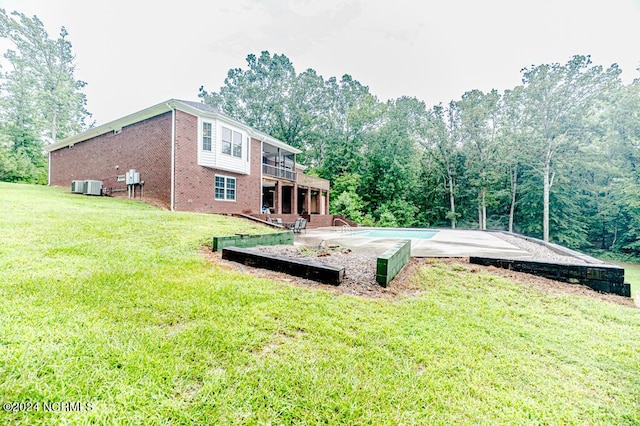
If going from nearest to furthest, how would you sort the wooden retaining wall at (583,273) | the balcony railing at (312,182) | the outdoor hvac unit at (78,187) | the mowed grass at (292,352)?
the mowed grass at (292,352), the wooden retaining wall at (583,273), the outdoor hvac unit at (78,187), the balcony railing at (312,182)

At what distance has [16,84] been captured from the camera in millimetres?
24328

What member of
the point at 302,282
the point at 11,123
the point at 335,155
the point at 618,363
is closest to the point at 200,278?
the point at 302,282

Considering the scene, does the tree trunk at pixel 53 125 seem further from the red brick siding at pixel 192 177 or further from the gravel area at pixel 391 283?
the gravel area at pixel 391 283

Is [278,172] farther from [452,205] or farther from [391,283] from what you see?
[452,205]

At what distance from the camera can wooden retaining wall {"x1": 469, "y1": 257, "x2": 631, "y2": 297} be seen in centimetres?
416

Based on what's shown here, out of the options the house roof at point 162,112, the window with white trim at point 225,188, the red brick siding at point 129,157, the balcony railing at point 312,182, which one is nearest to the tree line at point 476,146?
the balcony railing at point 312,182

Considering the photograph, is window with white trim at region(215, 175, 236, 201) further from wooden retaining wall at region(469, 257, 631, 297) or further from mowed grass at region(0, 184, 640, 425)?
wooden retaining wall at region(469, 257, 631, 297)

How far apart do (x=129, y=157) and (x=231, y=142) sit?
5.50 m

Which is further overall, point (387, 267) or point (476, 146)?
point (476, 146)

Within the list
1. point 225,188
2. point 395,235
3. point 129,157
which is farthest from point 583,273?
point 129,157

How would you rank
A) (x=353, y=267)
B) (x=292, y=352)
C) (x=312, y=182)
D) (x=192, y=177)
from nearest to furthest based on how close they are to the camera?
(x=292, y=352) < (x=353, y=267) < (x=192, y=177) < (x=312, y=182)

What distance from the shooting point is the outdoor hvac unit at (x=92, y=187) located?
14148 mm

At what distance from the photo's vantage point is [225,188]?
1445 centimetres

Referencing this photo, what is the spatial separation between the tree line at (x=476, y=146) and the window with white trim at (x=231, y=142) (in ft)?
36.9
